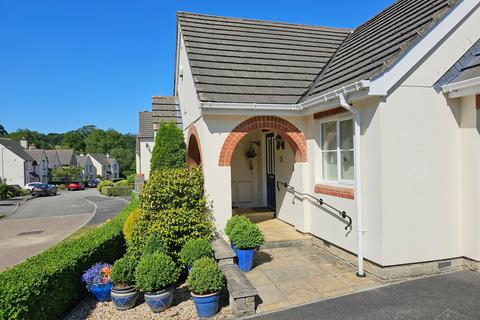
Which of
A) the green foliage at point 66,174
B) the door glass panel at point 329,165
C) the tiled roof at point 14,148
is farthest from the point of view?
the green foliage at point 66,174

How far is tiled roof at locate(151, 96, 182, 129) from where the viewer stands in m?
13.4

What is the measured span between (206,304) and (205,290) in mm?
229

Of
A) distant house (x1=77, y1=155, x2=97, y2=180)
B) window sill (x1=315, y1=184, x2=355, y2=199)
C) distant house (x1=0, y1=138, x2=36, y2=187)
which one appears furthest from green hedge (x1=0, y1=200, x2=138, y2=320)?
distant house (x1=77, y1=155, x2=97, y2=180)

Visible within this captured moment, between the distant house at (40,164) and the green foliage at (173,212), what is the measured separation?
2577 inches

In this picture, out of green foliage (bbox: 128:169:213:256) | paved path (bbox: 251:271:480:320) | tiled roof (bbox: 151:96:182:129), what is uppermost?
tiled roof (bbox: 151:96:182:129)

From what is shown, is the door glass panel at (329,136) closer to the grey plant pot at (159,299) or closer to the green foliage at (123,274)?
the grey plant pot at (159,299)

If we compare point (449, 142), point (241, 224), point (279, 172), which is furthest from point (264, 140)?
point (449, 142)

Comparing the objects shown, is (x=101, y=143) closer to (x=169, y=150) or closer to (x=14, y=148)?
(x=14, y=148)

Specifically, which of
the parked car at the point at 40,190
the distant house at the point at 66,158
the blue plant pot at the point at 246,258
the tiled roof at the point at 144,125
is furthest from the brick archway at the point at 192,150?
the distant house at the point at 66,158

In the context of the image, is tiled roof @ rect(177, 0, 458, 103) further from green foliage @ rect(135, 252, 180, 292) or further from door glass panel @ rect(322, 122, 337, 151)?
green foliage @ rect(135, 252, 180, 292)

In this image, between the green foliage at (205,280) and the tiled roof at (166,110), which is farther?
the tiled roof at (166,110)

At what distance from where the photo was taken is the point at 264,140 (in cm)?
1211

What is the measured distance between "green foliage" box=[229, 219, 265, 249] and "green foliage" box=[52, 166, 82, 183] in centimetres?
7150

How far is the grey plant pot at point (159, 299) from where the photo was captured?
207 inches
